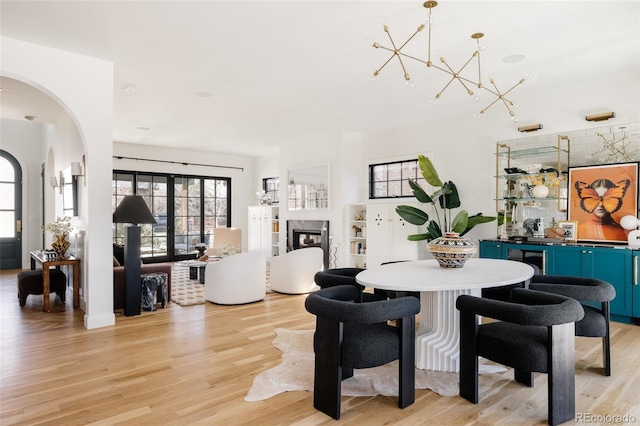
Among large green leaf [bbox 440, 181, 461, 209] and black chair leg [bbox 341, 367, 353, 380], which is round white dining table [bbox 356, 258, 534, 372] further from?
large green leaf [bbox 440, 181, 461, 209]

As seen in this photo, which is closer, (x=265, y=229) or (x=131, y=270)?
(x=131, y=270)

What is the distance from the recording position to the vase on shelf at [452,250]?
3.09 metres

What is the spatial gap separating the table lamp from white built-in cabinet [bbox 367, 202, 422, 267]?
2.80m

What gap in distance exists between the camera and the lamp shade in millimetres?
4758

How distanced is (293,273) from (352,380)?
3.03m

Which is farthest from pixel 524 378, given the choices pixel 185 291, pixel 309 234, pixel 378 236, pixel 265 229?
pixel 265 229

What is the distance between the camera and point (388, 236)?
22.6ft

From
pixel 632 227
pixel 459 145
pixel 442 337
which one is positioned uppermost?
pixel 459 145

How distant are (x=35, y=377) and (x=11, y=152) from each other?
718 centimetres

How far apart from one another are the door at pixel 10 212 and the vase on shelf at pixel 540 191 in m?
9.60

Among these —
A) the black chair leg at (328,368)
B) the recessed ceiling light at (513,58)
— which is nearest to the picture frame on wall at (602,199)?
the recessed ceiling light at (513,58)

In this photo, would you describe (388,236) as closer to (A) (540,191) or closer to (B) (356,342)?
(A) (540,191)

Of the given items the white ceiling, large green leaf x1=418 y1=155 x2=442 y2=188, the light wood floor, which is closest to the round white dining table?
the light wood floor

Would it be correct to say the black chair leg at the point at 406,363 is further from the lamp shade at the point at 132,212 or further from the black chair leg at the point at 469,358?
the lamp shade at the point at 132,212
